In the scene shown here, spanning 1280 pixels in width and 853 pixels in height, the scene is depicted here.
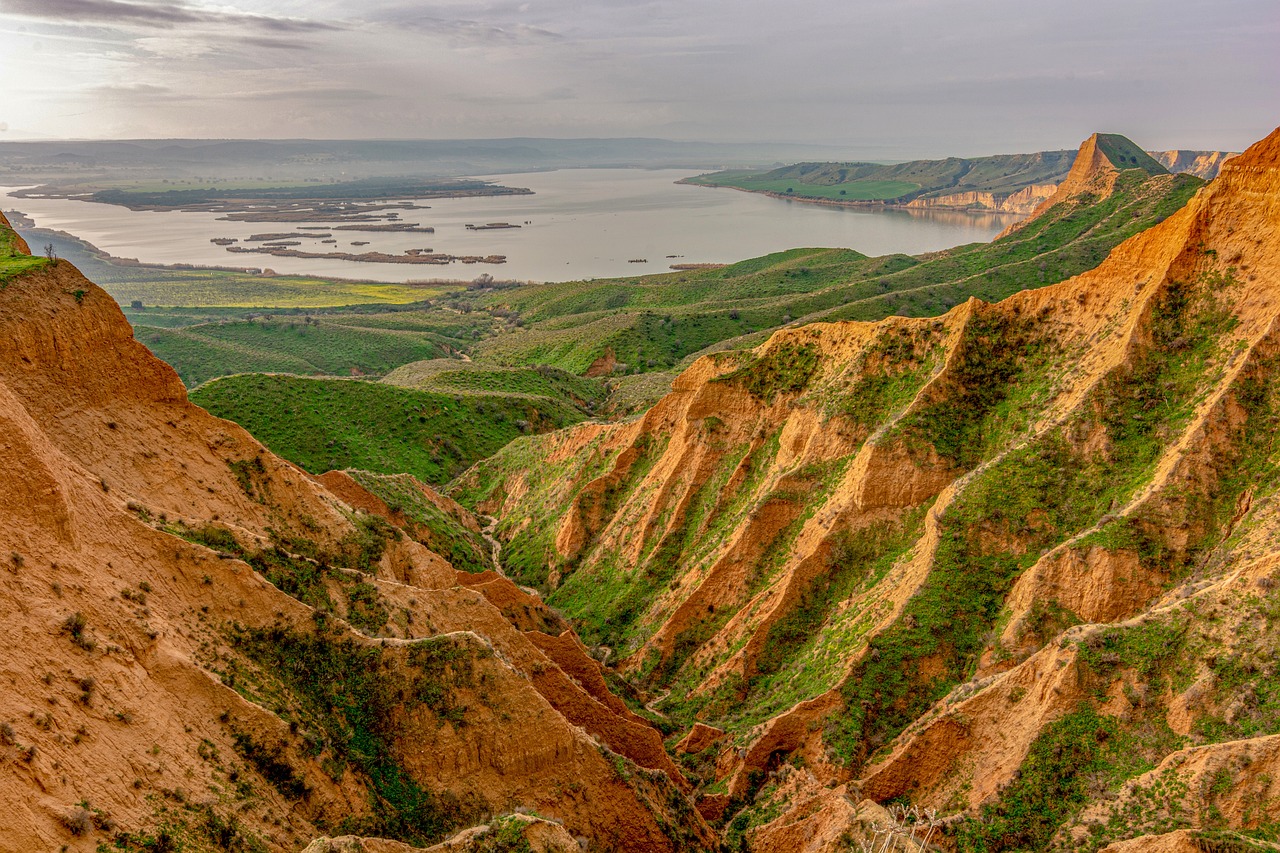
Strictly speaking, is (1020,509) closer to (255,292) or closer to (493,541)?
(493,541)

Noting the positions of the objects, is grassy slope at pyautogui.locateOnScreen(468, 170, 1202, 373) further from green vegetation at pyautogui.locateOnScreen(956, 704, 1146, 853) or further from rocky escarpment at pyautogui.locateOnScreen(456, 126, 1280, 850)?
green vegetation at pyautogui.locateOnScreen(956, 704, 1146, 853)

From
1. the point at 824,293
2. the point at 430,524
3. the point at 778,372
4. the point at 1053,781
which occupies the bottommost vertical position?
the point at 1053,781

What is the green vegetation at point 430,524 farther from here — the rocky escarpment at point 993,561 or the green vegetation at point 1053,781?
the green vegetation at point 1053,781

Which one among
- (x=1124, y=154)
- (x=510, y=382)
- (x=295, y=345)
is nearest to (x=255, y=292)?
(x=295, y=345)

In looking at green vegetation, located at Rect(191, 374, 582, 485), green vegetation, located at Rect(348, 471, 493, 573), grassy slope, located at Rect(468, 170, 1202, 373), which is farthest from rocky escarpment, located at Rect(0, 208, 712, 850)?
grassy slope, located at Rect(468, 170, 1202, 373)

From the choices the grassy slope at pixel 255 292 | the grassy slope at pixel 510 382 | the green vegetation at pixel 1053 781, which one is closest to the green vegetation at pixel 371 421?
the grassy slope at pixel 510 382

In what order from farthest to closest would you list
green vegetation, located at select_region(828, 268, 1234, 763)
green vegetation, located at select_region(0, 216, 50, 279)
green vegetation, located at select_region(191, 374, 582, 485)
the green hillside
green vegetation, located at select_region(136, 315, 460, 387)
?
the green hillside < green vegetation, located at select_region(136, 315, 460, 387) < green vegetation, located at select_region(191, 374, 582, 485) < green vegetation, located at select_region(828, 268, 1234, 763) < green vegetation, located at select_region(0, 216, 50, 279)

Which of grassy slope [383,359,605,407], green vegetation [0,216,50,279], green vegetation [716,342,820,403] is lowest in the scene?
grassy slope [383,359,605,407]
